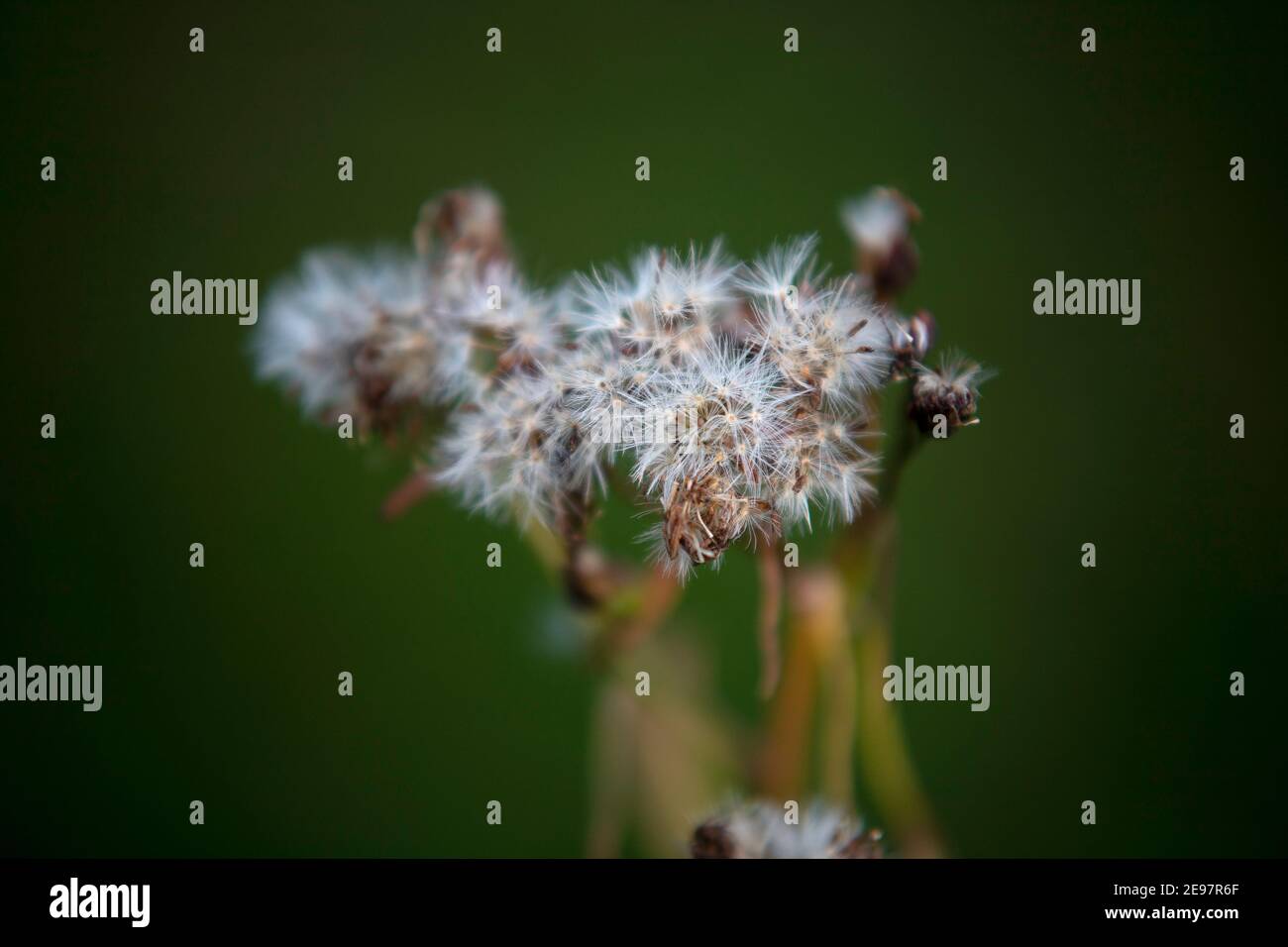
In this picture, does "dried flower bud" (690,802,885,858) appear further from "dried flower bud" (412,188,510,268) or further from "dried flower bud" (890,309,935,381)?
"dried flower bud" (412,188,510,268)

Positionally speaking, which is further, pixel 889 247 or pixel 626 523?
pixel 626 523

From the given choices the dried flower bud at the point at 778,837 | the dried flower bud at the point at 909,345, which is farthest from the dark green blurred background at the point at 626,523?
the dried flower bud at the point at 909,345

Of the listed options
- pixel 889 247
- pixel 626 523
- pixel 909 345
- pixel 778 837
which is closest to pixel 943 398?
pixel 909 345

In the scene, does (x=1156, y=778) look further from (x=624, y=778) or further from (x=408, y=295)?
(x=408, y=295)

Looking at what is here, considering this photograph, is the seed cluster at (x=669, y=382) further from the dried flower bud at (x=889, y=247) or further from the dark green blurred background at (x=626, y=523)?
the dark green blurred background at (x=626, y=523)

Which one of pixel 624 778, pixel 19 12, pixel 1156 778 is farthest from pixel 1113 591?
pixel 19 12

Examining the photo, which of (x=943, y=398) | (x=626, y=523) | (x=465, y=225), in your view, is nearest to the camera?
(x=943, y=398)

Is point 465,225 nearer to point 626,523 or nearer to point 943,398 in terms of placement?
point 943,398

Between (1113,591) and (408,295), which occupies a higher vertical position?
(408,295)
